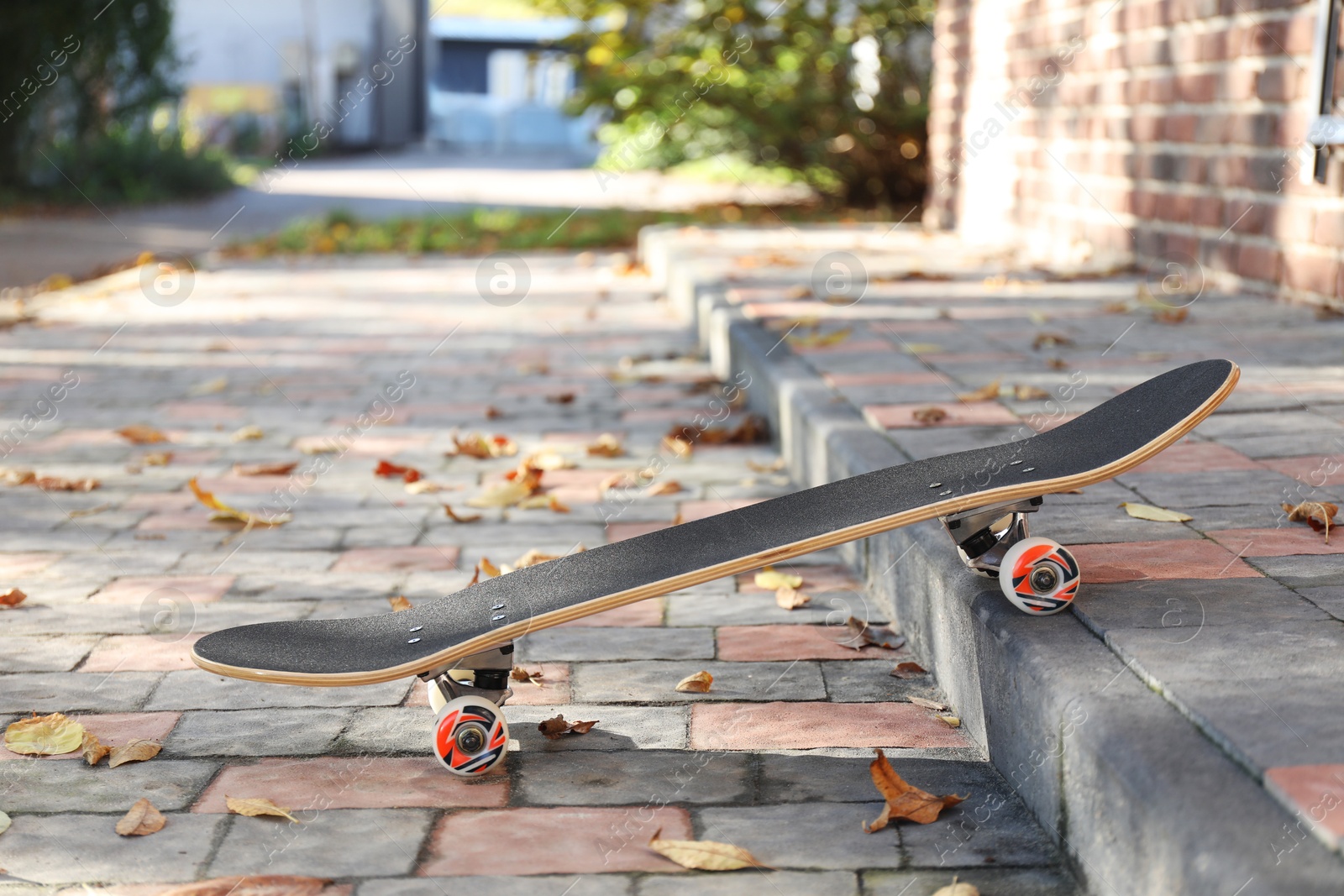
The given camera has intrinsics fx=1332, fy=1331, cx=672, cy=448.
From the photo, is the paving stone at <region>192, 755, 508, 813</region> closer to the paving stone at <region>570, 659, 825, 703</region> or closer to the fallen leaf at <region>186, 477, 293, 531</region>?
the paving stone at <region>570, 659, 825, 703</region>

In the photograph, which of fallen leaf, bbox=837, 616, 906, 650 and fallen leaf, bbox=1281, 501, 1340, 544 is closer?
fallen leaf, bbox=1281, 501, 1340, 544

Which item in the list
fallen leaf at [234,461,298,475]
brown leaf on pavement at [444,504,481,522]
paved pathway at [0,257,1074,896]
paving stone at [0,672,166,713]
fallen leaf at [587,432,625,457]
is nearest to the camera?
paved pathway at [0,257,1074,896]

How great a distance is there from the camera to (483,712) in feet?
6.17

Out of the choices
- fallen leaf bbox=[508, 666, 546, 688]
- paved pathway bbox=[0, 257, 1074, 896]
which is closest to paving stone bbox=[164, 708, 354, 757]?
paved pathway bbox=[0, 257, 1074, 896]

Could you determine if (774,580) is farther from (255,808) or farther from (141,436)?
(141,436)

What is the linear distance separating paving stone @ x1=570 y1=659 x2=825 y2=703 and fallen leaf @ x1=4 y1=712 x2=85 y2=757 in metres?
0.78

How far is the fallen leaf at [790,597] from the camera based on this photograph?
2.64m

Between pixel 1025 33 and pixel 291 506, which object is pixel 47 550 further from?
pixel 1025 33

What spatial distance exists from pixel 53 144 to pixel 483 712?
52.0ft

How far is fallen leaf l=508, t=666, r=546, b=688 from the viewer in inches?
89.4

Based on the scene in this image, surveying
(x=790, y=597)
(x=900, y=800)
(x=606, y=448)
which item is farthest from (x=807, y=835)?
(x=606, y=448)

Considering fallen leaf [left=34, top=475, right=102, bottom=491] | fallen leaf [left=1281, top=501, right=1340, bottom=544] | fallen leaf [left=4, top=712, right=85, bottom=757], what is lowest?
fallen leaf [left=34, top=475, right=102, bottom=491]

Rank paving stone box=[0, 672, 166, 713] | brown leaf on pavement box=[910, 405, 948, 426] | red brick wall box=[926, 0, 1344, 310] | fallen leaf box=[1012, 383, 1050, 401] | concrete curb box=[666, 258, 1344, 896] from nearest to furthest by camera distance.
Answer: concrete curb box=[666, 258, 1344, 896] → paving stone box=[0, 672, 166, 713] → brown leaf on pavement box=[910, 405, 948, 426] → fallen leaf box=[1012, 383, 1050, 401] → red brick wall box=[926, 0, 1344, 310]

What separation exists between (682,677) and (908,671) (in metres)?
0.39
